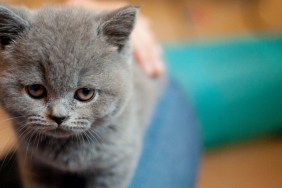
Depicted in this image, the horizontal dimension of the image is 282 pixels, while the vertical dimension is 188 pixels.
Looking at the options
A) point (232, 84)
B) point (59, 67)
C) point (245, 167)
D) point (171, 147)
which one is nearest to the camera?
point (59, 67)

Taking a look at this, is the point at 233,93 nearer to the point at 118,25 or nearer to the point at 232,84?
the point at 232,84

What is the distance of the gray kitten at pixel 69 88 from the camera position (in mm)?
829

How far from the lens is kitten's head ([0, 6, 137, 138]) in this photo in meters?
0.83

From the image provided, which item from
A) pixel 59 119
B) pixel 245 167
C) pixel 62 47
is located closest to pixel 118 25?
pixel 62 47

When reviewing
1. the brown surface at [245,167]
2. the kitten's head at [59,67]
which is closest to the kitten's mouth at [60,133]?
the kitten's head at [59,67]

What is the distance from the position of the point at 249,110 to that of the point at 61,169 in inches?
43.0

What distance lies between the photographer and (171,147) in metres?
1.21

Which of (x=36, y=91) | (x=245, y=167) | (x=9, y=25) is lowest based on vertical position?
(x=245, y=167)

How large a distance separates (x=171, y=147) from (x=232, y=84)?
69 cm

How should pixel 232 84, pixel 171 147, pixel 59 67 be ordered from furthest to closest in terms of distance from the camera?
1. pixel 232 84
2. pixel 171 147
3. pixel 59 67

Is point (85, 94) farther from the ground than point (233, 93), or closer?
farther from the ground

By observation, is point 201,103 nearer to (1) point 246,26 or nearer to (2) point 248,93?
(2) point 248,93

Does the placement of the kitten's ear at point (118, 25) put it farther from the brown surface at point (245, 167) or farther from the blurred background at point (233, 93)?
the blurred background at point (233, 93)

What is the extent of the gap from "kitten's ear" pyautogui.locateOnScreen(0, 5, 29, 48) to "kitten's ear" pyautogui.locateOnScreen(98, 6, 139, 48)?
166 millimetres
